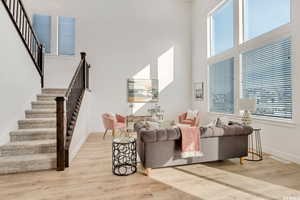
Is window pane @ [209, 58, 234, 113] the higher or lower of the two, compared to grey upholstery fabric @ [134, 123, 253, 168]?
Answer: higher

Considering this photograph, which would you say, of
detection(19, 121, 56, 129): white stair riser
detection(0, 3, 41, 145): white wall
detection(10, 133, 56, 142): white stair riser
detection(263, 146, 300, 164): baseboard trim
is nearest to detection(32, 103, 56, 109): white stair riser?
detection(0, 3, 41, 145): white wall

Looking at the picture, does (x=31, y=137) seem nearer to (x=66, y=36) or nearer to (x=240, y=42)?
(x=66, y=36)

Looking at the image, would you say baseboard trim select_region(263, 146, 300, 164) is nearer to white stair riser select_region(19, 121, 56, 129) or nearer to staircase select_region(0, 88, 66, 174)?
staircase select_region(0, 88, 66, 174)

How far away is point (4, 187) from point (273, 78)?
17.1 ft

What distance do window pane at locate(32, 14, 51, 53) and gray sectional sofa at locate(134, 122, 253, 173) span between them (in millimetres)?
4964

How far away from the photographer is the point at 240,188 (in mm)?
2174

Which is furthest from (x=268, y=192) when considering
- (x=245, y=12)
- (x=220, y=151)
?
(x=245, y=12)

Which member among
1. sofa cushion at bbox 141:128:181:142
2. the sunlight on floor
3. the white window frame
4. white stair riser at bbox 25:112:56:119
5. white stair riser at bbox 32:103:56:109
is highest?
the white window frame

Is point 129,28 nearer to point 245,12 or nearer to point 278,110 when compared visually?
point 245,12

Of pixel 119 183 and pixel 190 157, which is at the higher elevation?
pixel 190 157

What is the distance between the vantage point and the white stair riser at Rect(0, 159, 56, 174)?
2518 millimetres

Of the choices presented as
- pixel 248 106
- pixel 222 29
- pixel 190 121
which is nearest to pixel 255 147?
pixel 248 106

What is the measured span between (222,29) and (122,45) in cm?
361

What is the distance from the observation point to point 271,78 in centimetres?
366
